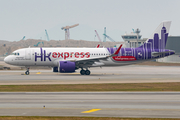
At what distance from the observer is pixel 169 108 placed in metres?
17.7

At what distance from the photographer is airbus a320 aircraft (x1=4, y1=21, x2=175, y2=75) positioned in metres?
45.4

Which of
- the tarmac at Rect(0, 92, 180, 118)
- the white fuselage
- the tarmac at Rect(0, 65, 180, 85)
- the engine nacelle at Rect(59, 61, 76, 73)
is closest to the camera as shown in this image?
the tarmac at Rect(0, 92, 180, 118)

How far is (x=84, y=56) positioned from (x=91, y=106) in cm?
2969

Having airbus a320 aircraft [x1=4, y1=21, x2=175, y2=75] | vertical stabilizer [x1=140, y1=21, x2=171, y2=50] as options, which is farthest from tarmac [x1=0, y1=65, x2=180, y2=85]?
vertical stabilizer [x1=140, y1=21, x2=171, y2=50]

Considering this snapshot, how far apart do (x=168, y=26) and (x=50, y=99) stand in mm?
36943

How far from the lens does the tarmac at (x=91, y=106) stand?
16.2m

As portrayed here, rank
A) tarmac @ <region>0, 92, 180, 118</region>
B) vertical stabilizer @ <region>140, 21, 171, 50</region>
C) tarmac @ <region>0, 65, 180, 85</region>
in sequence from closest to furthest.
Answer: tarmac @ <region>0, 92, 180, 118</region>, tarmac @ <region>0, 65, 180, 85</region>, vertical stabilizer @ <region>140, 21, 171, 50</region>

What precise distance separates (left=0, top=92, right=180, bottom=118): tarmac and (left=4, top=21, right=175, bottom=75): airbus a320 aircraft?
2262 centimetres

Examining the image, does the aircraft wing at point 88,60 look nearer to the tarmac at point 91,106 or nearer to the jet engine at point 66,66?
the jet engine at point 66,66

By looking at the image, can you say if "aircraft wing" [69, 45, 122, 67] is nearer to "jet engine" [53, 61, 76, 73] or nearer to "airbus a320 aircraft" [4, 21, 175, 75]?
"airbus a320 aircraft" [4, 21, 175, 75]

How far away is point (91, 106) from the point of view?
18.4 m

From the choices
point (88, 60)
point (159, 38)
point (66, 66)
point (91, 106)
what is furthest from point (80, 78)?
point (91, 106)

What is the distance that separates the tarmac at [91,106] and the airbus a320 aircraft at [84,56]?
890 inches

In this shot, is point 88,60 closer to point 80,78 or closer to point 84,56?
point 84,56
